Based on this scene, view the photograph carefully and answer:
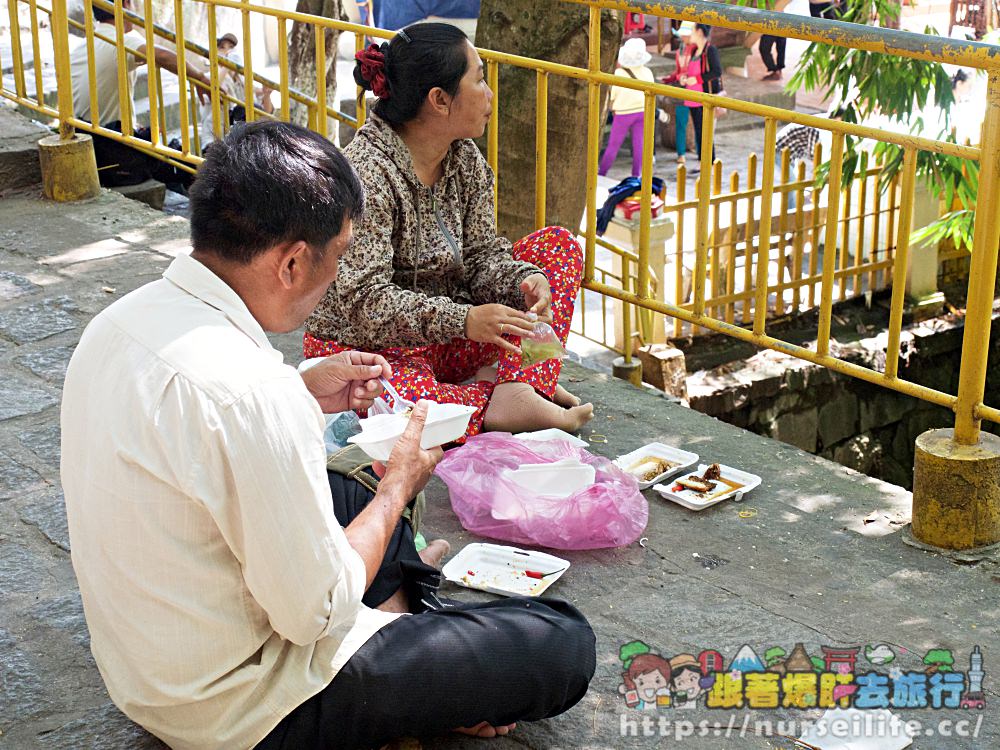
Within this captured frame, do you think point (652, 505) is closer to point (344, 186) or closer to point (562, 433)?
point (562, 433)

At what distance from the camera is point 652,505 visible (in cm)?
352

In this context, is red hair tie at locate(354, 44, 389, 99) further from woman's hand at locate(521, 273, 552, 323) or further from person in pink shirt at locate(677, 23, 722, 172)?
person in pink shirt at locate(677, 23, 722, 172)

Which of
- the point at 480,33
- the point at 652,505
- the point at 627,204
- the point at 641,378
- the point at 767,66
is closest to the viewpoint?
the point at 652,505

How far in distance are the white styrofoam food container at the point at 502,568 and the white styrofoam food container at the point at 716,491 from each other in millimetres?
512

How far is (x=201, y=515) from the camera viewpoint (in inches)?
Result: 75.3

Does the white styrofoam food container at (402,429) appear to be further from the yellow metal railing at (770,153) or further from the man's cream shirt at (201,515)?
the yellow metal railing at (770,153)

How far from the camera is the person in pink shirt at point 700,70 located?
12.9 metres

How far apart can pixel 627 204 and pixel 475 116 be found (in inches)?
156

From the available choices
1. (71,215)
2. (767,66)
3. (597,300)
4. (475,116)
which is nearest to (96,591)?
(475,116)

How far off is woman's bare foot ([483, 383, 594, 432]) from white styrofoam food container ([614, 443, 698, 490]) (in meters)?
0.24

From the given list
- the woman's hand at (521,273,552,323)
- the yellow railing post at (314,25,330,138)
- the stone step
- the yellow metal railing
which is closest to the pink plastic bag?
the woman's hand at (521,273,552,323)

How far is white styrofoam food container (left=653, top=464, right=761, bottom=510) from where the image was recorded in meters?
3.47

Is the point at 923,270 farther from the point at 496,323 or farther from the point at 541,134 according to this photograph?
the point at 496,323

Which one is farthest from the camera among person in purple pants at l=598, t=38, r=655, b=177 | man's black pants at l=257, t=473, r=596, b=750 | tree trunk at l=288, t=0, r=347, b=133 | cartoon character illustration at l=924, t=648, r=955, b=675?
person in purple pants at l=598, t=38, r=655, b=177
